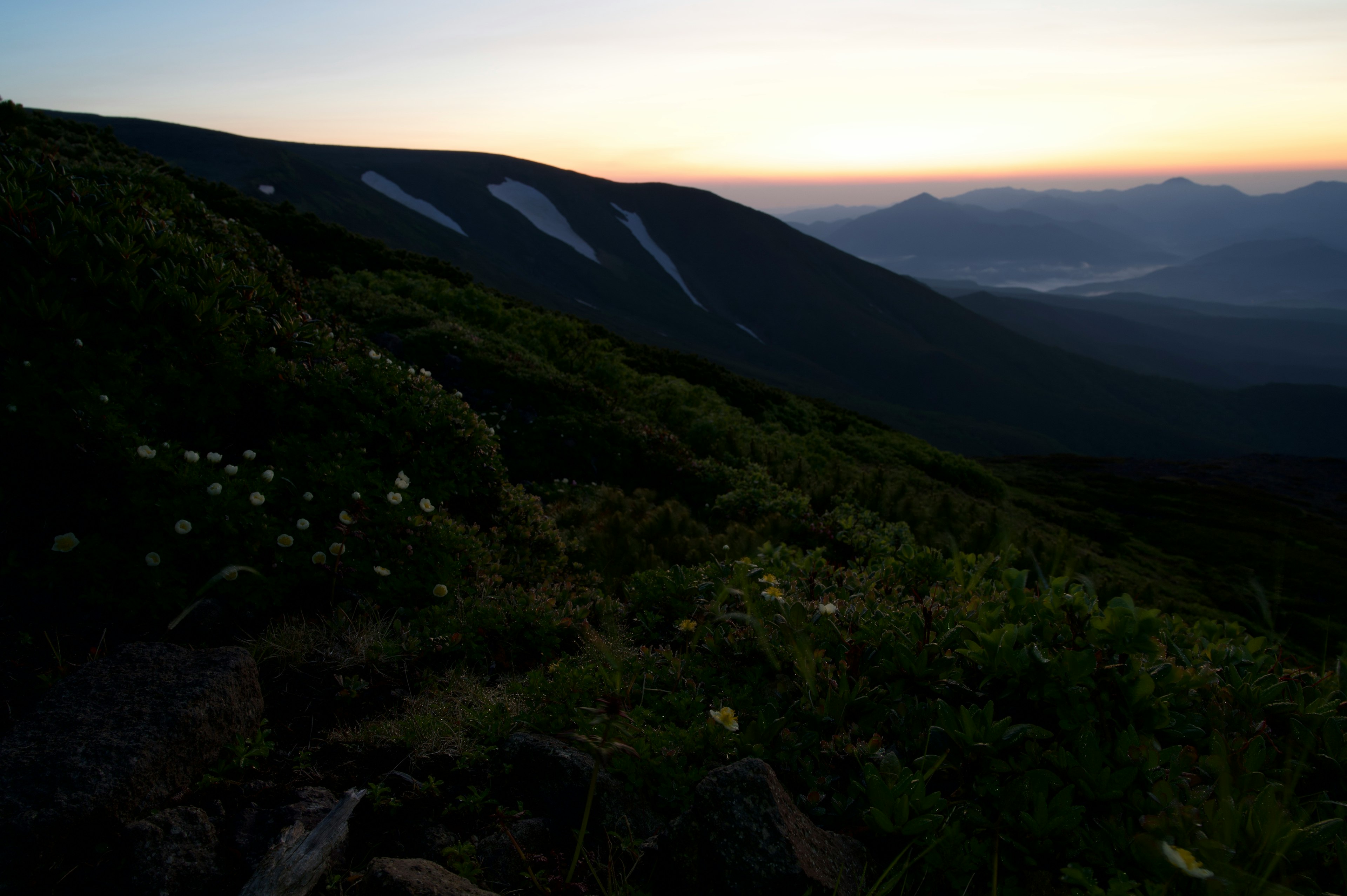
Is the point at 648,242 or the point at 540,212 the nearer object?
the point at 540,212

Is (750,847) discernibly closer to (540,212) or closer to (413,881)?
(413,881)

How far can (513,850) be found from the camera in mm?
2914

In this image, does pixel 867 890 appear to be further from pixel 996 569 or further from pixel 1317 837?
pixel 996 569

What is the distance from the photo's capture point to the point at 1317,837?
2467 millimetres

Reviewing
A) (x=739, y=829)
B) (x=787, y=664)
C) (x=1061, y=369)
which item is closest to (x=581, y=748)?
(x=739, y=829)

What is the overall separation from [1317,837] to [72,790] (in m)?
4.64

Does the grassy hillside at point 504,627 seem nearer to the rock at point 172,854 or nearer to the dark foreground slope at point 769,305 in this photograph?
the rock at point 172,854

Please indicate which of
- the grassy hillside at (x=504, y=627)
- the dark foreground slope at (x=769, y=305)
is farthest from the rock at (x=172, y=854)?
the dark foreground slope at (x=769, y=305)

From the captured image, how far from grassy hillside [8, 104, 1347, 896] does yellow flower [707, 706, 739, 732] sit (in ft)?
0.06

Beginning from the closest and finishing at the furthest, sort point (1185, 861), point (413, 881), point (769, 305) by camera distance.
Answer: point (1185, 861) → point (413, 881) → point (769, 305)

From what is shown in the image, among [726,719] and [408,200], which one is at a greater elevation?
[408,200]

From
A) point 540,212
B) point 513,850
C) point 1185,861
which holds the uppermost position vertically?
point 540,212

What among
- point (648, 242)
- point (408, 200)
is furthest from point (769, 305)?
point (408, 200)

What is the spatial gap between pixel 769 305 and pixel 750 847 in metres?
177
